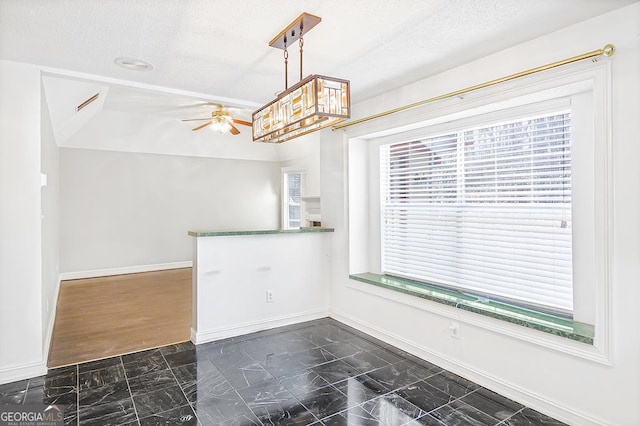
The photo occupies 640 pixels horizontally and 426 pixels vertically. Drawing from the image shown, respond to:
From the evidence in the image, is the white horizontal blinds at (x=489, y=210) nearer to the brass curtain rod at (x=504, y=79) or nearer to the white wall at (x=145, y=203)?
the brass curtain rod at (x=504, y=79)

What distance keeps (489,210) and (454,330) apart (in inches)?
39.6

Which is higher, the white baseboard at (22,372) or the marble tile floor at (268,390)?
the white baseboard at (22,372)

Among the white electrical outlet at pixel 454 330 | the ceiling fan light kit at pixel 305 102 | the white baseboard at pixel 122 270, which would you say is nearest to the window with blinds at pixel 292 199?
the white baseboard at pixel 122 270

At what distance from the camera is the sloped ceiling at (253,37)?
2062 mm

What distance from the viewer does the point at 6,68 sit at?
2801mm

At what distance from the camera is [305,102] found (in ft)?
6.86

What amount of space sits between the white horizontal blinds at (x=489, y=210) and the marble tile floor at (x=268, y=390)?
2.70 ft

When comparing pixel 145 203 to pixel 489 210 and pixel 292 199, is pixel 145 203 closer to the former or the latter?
pixel 292 199

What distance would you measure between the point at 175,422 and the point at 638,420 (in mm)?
2621

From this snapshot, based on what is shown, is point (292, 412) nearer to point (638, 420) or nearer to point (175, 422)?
point (175, 422)

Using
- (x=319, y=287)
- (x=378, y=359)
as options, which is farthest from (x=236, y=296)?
(x=378, y=359)

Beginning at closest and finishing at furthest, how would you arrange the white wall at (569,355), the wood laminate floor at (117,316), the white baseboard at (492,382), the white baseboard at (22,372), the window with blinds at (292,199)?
the white wall at (569,355)
the white baseboard at (492,382)
the white baseboard at (22,372)
the wood laminate floor at (117,316)
the window with blinds at (292,199)

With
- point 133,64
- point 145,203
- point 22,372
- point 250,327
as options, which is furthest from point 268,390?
point 145,203

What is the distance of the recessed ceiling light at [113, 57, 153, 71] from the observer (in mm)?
2797
